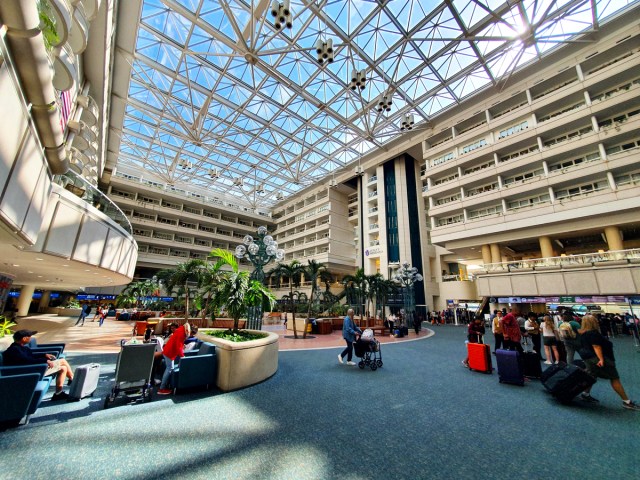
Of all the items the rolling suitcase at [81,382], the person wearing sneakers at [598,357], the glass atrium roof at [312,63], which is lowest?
the rolling suitcase at [81,382]

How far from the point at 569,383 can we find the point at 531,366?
6.35 ft

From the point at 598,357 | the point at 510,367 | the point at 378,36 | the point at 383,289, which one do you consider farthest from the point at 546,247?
the point at 378,36

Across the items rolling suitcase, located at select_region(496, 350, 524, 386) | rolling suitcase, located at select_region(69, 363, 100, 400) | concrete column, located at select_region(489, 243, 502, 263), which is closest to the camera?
rolling suitcase, located at select_region(69, 363, 100, 400)

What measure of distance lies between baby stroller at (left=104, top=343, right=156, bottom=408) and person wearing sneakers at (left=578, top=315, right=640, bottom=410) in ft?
26.7

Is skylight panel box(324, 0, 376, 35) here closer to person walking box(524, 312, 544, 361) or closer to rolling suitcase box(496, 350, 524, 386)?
person walking box(524, 312, 544, 361)

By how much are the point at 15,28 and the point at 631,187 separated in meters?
27.8

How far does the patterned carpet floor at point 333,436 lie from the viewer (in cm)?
287

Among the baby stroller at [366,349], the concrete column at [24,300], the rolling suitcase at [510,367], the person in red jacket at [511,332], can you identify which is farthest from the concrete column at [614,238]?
the concrete column at [24,300]

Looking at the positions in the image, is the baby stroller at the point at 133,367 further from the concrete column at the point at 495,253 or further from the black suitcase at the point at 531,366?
the concrete column at the point at 495,253

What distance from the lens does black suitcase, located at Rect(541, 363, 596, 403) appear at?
4.66m

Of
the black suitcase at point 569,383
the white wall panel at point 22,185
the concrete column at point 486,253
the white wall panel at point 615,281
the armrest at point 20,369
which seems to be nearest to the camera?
the white wall panel at point 22,185

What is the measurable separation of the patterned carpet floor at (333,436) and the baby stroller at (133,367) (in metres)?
0.27

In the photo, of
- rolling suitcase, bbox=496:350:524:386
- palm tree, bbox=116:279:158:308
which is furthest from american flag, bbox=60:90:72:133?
palm tree, bbox=116:279:158:308

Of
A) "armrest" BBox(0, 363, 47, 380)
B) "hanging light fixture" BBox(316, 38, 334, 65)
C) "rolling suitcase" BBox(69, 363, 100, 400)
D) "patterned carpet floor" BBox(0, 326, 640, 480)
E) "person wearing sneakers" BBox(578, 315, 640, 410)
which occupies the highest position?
"hanging light fixture" BBox(316, 38, 334, 65)
